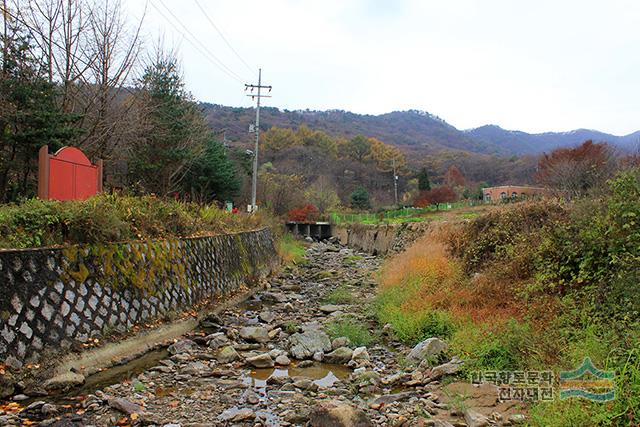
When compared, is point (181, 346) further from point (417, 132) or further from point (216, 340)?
point (417, 132)

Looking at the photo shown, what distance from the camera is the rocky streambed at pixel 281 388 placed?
16.5 ft

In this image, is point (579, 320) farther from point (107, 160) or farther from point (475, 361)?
point (107, 160)

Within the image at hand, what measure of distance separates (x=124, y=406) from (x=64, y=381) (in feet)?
3.74

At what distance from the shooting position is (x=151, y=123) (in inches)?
787

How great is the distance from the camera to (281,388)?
6266mm

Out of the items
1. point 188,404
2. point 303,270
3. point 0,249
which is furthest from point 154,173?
point 188,404

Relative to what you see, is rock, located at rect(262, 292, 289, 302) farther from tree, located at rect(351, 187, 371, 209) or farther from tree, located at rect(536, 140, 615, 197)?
tree, located at rect(351, 187, 371, 209)

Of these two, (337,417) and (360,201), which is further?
(360,201)

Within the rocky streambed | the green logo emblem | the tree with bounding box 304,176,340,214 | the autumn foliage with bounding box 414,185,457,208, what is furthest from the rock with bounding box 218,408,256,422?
the autumn foliage with bounding box 414,185,457,208

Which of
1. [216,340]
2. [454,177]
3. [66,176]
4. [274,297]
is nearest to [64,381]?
[216,340]

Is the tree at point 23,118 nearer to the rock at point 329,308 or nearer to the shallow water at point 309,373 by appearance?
the rock at point 329,308

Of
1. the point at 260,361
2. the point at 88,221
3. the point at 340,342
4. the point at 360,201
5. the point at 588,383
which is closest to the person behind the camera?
the point at 588,383

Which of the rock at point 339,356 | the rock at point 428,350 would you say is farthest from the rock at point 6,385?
the rock at point 428,350

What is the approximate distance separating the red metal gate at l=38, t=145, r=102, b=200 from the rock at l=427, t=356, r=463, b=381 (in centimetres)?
823
